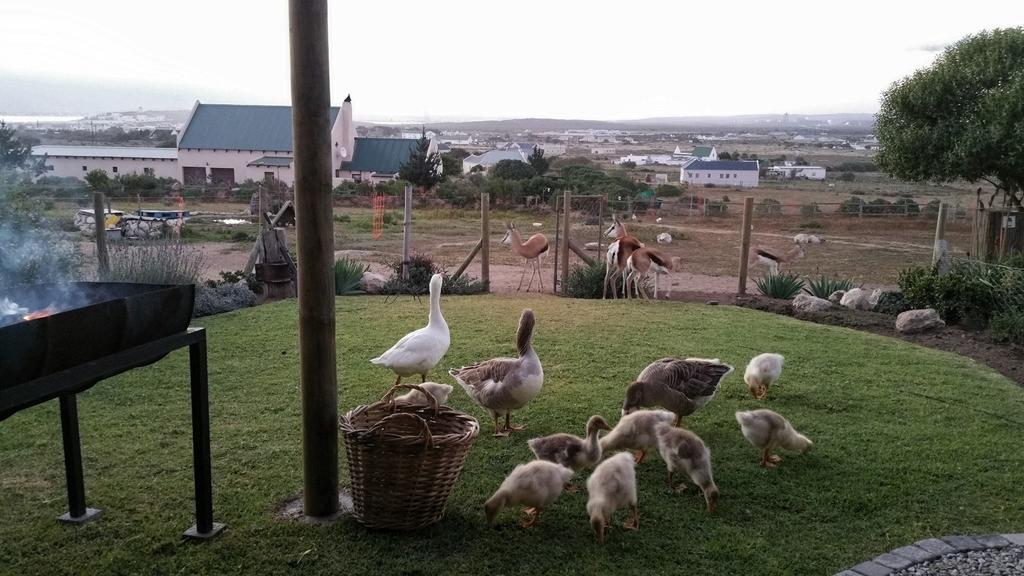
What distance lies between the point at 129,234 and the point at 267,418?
1786 centimetres

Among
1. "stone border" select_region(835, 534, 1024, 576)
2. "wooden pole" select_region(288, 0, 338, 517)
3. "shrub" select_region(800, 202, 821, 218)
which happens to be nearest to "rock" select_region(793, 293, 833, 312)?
"stone border" select_region(835, 534, 1024, 576)

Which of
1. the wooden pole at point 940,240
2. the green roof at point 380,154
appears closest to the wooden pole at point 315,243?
the wooden pole at point 940,240

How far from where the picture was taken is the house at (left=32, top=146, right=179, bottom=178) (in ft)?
174

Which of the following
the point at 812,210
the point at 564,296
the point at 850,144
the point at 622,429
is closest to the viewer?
the point at 622,429

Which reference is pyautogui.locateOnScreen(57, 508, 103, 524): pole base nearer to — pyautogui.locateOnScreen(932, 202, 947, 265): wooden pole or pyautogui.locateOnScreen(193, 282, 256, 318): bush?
pyautogui.locateOnScreen(193, 282, 256, 318): bush

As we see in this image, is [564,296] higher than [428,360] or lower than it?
lower

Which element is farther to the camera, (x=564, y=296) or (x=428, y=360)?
(x=564, y=296)

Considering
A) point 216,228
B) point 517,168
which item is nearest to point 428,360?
point 216,228

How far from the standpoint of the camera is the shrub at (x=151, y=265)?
10883 mm

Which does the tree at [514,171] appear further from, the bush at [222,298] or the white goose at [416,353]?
the white goose at [416,353]

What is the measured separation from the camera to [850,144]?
433 feet

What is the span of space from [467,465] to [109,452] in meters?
2.58

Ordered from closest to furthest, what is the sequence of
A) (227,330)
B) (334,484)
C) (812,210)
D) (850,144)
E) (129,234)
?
(334,484) → (227,330) → (129,234) → (812,210) → (850,144)

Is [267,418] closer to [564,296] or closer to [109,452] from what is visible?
[109,452]
